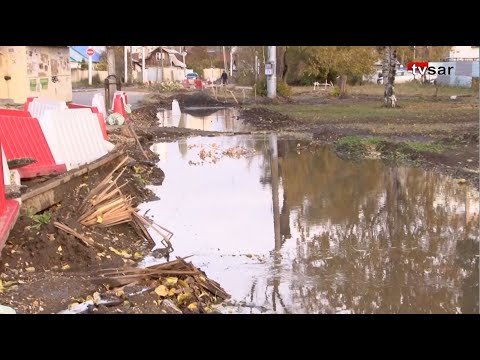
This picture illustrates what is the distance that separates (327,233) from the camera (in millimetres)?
10008

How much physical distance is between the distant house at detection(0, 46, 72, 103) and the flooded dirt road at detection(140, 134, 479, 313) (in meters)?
6.72

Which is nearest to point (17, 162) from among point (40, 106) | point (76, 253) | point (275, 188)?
point (76, 253)

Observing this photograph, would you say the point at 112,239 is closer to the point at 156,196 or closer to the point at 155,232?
the point at 155,232

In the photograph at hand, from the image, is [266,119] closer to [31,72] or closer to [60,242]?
[31,72]

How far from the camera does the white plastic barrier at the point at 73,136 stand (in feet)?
33.4

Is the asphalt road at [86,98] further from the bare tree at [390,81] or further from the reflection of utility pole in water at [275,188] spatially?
the bare tree at [390,81]

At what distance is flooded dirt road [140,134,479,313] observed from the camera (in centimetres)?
739

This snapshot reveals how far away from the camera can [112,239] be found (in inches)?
350

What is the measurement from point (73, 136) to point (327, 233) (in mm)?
4562

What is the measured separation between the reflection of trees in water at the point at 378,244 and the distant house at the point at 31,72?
1021 cm

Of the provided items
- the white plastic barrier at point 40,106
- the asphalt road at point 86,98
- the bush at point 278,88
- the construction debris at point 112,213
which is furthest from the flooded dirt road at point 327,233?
the bush at point 278,88

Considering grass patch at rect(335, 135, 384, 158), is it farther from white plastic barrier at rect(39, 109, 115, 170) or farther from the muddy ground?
white plastic barrier at rect(39, 109, 115, 170)
